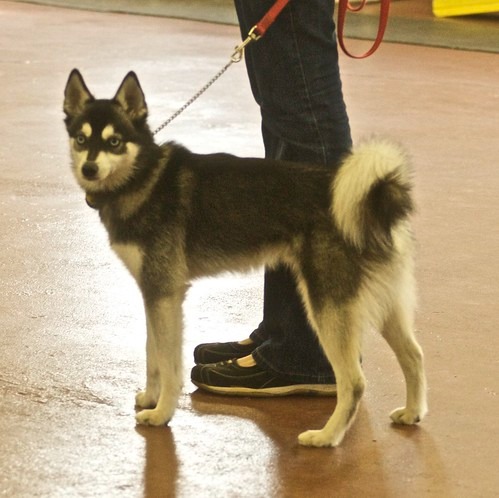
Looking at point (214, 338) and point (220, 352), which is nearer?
point (220, 352)

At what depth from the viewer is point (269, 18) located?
2.89 meters

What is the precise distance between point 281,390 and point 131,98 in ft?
3.14

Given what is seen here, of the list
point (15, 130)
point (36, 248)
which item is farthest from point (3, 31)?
point (36, 248)

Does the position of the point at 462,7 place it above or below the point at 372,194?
below

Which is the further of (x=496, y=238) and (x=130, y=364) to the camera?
(x=496, y=238)

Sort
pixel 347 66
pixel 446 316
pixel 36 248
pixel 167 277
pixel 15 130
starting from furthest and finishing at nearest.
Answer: pixel 347 66, pixel 15 130, pixel 36 248, pixel 446 316, pixel 167 277

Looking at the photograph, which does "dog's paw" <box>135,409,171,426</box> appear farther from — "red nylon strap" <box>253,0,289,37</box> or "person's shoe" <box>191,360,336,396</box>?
"red nylon strap" <box>253,0,289,37</box>

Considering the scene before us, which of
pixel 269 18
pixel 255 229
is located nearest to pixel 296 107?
pixel 269 18

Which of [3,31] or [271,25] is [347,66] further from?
[271,25]

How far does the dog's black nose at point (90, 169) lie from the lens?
2.87m

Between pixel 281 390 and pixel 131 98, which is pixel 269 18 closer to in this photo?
pixel 131 98

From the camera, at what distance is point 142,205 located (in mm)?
2945

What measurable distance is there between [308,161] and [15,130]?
3.82 m

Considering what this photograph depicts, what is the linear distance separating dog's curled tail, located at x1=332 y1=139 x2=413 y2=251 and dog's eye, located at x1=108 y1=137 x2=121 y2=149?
60 cm
